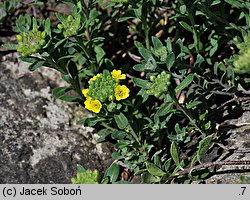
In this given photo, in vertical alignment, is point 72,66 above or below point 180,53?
below

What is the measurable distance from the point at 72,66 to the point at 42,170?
824mm

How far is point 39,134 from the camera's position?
13.0 feet

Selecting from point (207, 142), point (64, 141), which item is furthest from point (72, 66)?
point (207, 142)

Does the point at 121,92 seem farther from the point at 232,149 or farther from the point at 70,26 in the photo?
the point at 232,149

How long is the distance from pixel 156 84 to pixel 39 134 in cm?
128

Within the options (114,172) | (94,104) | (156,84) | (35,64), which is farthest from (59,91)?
(156,84)

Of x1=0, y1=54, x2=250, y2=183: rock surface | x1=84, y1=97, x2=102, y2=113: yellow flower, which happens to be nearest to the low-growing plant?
x1=84, y1=97, x2=102, y2=113: yellow flower

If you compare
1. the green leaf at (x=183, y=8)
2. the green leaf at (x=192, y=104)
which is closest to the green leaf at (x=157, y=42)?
the green leaf at (x=183, y=8)

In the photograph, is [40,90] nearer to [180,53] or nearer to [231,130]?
[180,53]

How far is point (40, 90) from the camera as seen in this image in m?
4.29

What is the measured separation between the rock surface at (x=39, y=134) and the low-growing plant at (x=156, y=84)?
0.21 metres

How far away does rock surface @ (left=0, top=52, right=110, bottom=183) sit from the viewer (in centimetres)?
375

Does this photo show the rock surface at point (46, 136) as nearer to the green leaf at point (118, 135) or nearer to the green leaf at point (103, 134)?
the green leaf at point (103, 134)

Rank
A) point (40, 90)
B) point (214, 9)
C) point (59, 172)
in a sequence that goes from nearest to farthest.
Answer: point (59, 172), point (214, 9), point (40, 90)
